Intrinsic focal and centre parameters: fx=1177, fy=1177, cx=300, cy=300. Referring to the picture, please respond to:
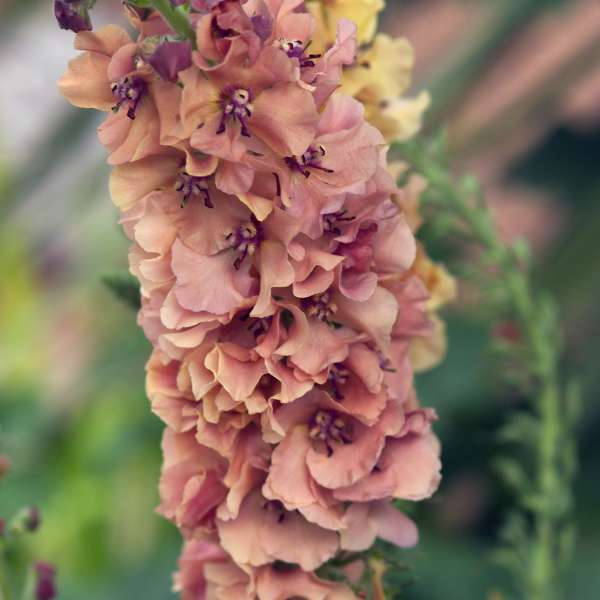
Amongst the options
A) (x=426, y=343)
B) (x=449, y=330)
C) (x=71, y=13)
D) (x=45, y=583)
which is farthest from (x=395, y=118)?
(x=449, y=330)

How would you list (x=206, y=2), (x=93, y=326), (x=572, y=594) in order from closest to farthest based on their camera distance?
1. (x=206, y=2)
2. (x=572, y=594)
3. (x=93, y=326)

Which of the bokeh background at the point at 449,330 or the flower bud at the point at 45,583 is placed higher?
the bokeh background at the point at 449,330

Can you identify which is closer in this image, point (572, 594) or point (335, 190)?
point (335, 190)

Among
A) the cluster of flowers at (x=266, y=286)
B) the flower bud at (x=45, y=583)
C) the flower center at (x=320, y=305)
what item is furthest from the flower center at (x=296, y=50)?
the flower bud at (x=45, y=583)

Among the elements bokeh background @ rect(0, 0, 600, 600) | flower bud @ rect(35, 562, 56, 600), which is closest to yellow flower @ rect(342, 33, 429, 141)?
flower bud @ rect(35, 562, 56, 600)

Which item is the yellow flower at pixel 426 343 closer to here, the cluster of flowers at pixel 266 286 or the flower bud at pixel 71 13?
the cluster of flowers at pixel 266 286

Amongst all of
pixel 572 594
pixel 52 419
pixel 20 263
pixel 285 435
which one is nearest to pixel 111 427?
pixel 52 419

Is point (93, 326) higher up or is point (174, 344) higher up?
point (93, 326)

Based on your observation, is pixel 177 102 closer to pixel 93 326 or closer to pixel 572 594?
pixel 572 594
